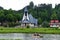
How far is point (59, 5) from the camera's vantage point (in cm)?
14850

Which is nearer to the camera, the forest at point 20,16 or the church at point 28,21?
the forest at point 20,16

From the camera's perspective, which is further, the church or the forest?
the church

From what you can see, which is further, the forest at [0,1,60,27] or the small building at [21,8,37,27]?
the small building at [21,8,37,27]

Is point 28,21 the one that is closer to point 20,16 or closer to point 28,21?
point 28,21

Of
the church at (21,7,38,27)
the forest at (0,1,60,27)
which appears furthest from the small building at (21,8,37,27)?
the forest at (0,1,60,27)

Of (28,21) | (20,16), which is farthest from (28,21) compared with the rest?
(20,16)

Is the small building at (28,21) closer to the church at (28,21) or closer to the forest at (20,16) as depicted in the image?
the church at (28,21)

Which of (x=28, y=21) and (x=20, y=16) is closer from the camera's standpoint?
(x=28, y=21)

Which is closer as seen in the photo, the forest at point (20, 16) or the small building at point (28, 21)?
the forest at point (20, 16)

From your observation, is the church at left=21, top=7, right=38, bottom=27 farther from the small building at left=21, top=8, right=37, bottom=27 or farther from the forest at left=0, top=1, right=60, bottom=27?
the forest at left=0, top=1, right=60, bottom=27

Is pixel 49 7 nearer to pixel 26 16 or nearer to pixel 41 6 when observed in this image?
pixel 41 6

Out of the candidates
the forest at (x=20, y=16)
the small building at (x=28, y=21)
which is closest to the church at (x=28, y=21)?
the small building at (x=28, y=21)

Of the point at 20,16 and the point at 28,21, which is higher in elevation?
the point at 20,16

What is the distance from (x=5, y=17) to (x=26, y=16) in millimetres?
7274
